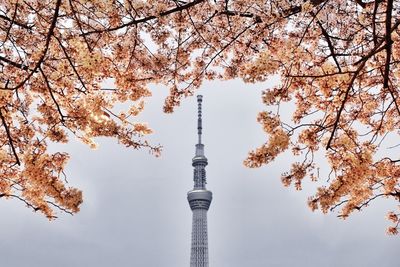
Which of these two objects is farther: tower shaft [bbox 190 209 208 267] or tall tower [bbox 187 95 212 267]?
tall tower [bbox 187 95 212 267]

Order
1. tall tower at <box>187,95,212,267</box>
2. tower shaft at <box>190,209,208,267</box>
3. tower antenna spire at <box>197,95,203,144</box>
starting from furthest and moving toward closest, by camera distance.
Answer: tower antenna spire at <box>197,95,203,144</box>, tall tower at <box>187,95,212,267</box>, tower shaft at <box>190,209,208,267</box>

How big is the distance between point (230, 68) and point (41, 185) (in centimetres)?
336

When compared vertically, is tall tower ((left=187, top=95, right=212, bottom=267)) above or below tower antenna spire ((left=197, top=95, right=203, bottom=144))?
below

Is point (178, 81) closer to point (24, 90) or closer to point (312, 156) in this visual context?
point (24, 90)

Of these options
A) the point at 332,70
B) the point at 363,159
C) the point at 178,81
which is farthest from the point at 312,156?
the point at 178,81

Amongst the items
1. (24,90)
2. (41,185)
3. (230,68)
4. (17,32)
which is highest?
(230,68)

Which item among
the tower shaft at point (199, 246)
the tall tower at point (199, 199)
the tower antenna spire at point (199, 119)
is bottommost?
the tower shaft at point (199, 246)

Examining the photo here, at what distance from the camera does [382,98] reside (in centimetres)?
609

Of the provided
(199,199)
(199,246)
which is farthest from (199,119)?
(199,246)

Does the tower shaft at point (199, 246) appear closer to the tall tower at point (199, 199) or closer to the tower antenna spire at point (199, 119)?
the tall tower at point (199, 199)

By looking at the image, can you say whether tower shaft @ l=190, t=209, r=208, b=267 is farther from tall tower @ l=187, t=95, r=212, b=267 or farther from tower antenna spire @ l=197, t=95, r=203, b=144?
tower antenna spire @ l=197, t=95, r=203, b=144

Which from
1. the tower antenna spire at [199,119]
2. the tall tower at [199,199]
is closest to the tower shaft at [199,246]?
the tall tower at [199,199]

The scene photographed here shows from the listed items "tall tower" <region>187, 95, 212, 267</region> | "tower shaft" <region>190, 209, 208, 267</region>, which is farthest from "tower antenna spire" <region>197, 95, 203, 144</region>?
"tower shaft" <region>190, 209, 208, 267</region>

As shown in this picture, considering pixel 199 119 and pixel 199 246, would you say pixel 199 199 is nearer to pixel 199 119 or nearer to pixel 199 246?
pixel 199 246
